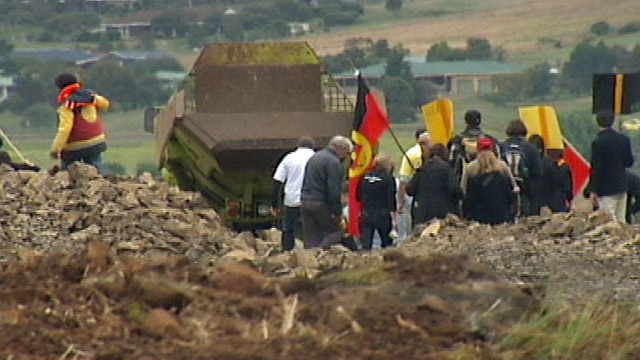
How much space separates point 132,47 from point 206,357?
60.5 metres

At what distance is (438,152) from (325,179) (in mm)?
1052

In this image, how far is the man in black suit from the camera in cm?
1783

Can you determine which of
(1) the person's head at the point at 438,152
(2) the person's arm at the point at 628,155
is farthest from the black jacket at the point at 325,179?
(2) the person's arm at the point at 628,155

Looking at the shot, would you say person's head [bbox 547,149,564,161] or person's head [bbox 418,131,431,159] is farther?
person's head [bbox 547,149,564,161]

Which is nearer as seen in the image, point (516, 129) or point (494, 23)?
point (516, 129)

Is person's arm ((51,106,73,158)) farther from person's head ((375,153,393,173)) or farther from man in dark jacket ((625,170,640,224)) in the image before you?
man in dark jacket ((625,170,640,224))

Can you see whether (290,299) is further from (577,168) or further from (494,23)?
(494,23)

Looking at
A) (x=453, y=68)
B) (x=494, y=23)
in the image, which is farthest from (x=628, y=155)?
(x=494, y=23)

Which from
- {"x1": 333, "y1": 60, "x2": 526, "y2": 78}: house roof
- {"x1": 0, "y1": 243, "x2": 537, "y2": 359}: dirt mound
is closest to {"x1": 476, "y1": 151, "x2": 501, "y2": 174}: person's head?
{"x1": 0, "y1": 243, "x2": 537, "y2": 359}: dirt mound

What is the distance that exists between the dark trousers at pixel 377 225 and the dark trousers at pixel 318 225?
1.86 feet

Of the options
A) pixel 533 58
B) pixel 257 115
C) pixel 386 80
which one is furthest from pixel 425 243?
pixel 533 58

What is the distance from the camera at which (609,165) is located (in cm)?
1795

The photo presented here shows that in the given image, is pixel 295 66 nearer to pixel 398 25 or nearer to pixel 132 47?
pixel 132 47

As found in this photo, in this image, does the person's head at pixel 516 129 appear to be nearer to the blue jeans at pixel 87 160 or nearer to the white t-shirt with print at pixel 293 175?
the white t-shirt with print at pixel 293 175
